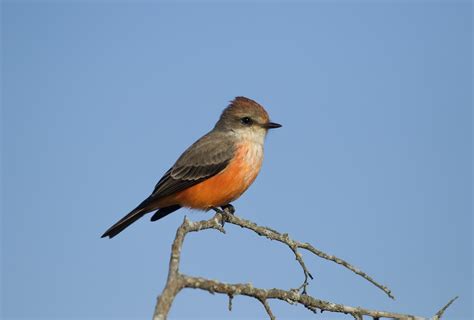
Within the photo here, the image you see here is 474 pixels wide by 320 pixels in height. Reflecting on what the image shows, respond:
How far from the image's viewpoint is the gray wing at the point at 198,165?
8.73m

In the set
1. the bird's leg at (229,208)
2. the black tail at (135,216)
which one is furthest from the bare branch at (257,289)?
the black tail at (135,216)

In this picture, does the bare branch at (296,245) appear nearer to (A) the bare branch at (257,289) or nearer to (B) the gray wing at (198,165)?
(A) the bare branch at (257,289)

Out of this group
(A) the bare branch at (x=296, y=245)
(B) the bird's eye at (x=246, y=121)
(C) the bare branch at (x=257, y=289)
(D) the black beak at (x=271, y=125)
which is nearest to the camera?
(C) the bare branch at (x=257, y=289)

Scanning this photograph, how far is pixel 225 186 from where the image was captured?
8.52m

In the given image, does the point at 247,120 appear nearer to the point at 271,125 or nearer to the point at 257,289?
the point at 271,125

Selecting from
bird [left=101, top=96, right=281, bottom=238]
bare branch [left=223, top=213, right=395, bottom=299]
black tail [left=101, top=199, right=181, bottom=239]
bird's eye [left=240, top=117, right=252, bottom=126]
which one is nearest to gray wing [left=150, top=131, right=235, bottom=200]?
bird [left=101, top=96, right=281, bottom=238]

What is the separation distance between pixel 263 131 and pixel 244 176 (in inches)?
37.1

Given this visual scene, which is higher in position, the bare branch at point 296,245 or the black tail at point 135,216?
the black tail at point 135,216

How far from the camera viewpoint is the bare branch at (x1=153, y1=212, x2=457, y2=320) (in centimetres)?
396

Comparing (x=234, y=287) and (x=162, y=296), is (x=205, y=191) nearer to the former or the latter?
(x=234, y=287)

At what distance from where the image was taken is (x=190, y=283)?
13.8 feet

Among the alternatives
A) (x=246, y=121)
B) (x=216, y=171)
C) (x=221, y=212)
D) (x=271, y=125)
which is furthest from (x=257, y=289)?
(x=246, y=121)

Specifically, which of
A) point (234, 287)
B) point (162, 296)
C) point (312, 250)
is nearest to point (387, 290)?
point (312, 250)

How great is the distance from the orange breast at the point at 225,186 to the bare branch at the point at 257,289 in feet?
6.51
